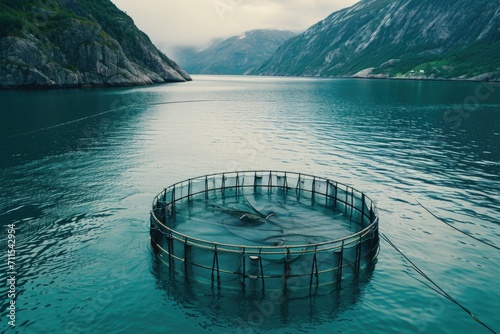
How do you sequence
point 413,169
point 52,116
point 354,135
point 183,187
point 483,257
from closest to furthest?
point 483,257
point 183,187
point 413,169
point 354,135
point 52,116

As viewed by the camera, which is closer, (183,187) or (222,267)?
(222,267)

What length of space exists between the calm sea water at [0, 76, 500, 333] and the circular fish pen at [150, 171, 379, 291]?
213cm

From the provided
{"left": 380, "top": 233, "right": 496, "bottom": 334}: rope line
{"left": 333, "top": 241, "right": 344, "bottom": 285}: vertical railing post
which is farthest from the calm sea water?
{"left": 333, "top": 241, "right": 344, "bottom": 285}: vertical railing post

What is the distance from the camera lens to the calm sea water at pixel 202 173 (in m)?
28.4

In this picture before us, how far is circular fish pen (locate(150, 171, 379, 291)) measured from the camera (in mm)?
30812

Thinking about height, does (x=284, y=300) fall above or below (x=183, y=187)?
below

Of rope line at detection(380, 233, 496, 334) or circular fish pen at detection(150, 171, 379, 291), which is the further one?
circular fish pen at detection(150, 171, 379, 291)

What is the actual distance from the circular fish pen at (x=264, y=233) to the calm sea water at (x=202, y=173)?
2135 mm

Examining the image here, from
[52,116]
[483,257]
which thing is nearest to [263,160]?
[483,257]

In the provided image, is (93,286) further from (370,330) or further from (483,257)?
(483,257)

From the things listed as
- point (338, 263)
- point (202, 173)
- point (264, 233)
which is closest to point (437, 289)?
point (338, 263)

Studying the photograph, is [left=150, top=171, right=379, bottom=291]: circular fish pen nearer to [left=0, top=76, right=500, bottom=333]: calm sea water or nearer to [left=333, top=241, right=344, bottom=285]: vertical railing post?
[left=333, top=241, right=344, bottom=285]: vertical railing post

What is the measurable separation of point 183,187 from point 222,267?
1981 centimetres

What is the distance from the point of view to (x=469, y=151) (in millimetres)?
80500
